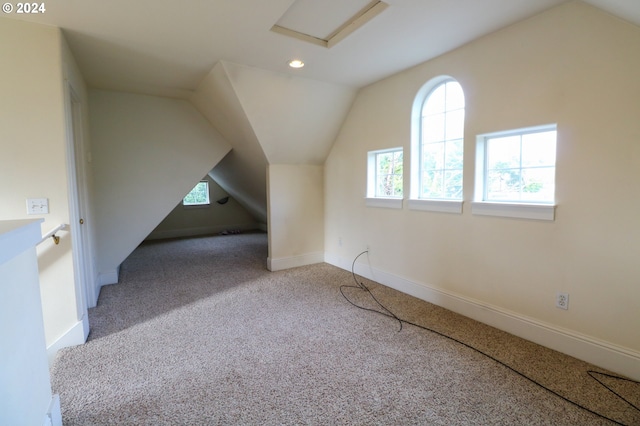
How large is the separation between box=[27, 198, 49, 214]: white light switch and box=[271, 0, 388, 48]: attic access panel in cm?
213

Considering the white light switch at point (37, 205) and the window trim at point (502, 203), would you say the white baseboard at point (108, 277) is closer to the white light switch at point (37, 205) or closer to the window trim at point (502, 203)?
the white light switch at point (37, 205)

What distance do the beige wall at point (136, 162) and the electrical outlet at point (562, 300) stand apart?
13.9 feet

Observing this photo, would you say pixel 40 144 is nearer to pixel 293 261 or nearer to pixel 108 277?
pixel 108 277

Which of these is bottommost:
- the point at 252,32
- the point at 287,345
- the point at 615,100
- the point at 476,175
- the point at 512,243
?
the point at 287,345

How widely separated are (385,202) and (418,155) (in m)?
0.65

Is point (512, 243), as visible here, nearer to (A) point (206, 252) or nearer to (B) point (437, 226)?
(B) point (437, 226)

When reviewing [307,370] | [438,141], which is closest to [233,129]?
[438,141]

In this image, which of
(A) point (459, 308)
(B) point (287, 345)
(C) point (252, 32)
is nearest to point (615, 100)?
(A) point (459, 308)

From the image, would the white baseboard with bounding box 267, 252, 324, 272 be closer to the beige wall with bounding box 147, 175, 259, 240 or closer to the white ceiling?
the white ceiling

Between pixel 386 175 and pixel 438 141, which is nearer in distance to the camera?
pixel 438 141

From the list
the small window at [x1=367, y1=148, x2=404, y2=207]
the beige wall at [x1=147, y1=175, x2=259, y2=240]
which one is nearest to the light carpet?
the small window at [x1=367, y1=148, x2=404, y2=207]

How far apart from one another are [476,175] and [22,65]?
3540 mm

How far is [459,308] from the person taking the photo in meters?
2.80

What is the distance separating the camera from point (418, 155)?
3189 millimetres
